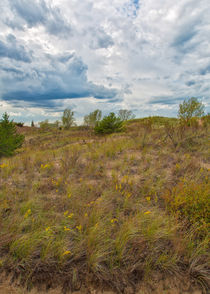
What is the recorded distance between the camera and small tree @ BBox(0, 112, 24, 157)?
37.3 ft

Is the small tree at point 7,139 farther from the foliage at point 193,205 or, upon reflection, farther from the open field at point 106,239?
the foliage at point 193,205

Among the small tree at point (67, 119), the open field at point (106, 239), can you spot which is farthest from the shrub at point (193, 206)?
the small tree at point (67, 119)

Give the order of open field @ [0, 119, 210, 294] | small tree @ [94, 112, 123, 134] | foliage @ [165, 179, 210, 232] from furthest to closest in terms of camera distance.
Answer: small tree @ [94, 112, 123, 134] < foliage @ [165, 179, 210, 232] < open field @ [0, 119, 210, 294]

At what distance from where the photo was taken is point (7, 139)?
38.9 feet

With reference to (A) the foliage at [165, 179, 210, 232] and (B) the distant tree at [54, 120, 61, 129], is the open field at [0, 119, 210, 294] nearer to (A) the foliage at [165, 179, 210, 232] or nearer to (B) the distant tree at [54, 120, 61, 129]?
(A) the foliage at [165, 179, 210, 232]

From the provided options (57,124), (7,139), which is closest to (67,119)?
(57,124)

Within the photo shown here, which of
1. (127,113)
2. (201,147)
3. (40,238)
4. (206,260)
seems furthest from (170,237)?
(127,113)

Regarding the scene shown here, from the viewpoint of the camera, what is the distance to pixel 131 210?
2830 mm

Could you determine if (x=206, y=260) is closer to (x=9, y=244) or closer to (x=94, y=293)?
(x=94, y=293)

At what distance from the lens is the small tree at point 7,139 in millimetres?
11359

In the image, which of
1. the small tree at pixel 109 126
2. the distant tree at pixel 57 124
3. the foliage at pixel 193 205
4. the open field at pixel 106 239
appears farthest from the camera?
the distant tree at pixel 57 124

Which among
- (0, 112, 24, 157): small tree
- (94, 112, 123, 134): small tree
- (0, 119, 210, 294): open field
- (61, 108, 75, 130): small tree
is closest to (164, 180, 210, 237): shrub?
(0, 119, 210, 294): open field

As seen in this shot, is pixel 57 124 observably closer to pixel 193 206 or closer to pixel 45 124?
pixel 45 124

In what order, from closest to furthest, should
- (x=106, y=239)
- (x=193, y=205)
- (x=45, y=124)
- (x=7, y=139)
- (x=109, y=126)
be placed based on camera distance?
(x=106, y=239) < (x=193, y=205) < (x=7, y=139) < (x=109, y=126) < (x=45, y=124)
